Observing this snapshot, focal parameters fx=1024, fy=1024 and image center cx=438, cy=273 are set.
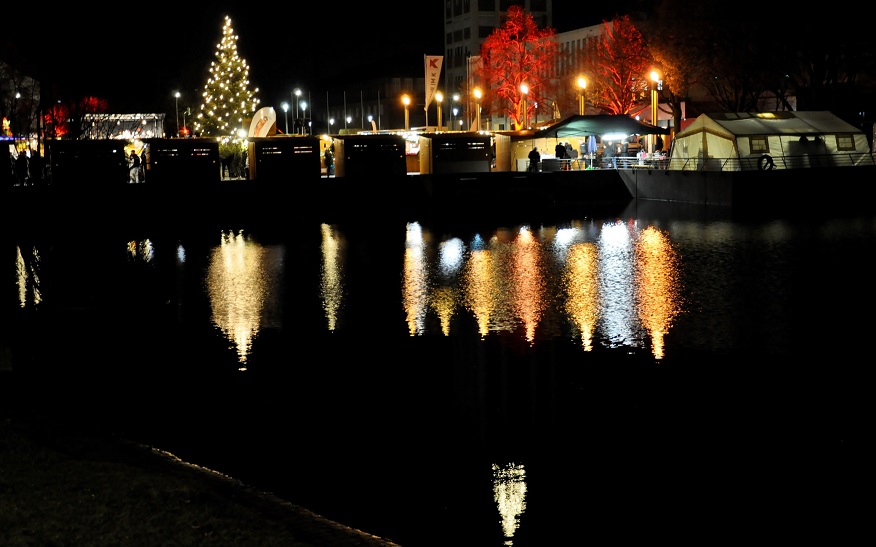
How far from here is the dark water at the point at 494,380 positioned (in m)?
8.56

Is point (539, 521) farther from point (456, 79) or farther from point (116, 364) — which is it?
point (456, 79)

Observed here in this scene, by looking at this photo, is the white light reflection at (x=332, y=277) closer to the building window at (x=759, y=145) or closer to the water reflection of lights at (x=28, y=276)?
the water reflection of lights at (x=28, y=276)

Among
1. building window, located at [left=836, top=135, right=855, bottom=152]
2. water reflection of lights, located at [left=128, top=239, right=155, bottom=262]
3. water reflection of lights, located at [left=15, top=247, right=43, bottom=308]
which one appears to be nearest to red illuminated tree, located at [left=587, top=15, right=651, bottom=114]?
building window, located at [left=836, top=135, right=855, bottom=152]

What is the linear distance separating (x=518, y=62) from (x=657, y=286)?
70957mm

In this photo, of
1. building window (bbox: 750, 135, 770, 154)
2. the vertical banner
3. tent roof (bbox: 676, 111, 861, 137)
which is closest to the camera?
building window (bbox: 750, 135, 770, 154)

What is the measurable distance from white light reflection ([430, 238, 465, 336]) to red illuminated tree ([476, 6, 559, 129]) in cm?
5960

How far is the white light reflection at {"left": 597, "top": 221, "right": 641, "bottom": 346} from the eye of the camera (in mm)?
15433

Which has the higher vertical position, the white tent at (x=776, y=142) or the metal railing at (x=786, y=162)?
the white tent at (x=776, y=142)

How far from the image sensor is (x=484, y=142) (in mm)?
47750

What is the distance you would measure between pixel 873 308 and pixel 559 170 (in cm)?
3076

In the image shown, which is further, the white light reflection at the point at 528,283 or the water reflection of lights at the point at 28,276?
the water reflection of lights at the point at 28,276

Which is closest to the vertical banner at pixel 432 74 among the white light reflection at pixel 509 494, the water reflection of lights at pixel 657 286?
the water reflection of lights at pixel 657 286

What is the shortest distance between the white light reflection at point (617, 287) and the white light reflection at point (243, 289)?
17.9 ft

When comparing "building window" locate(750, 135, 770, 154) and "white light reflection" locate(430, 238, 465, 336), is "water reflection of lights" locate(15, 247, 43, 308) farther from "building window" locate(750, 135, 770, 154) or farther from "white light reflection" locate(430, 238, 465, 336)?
"building window" locate(750, 135, 770, 154)
